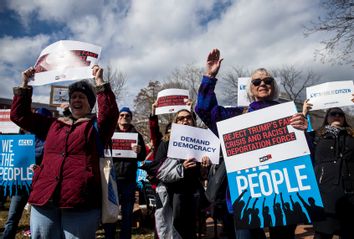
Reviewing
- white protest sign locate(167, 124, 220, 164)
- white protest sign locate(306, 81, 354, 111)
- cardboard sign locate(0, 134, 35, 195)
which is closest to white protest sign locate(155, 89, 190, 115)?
white protest sign locate(167, 124, 220, 164)

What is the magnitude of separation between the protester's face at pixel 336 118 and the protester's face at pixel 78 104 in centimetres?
347

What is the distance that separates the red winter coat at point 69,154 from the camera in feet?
7.20

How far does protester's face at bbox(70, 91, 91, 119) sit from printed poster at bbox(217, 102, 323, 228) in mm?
1243

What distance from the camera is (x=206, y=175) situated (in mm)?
4180

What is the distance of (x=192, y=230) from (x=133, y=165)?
1.38 meters

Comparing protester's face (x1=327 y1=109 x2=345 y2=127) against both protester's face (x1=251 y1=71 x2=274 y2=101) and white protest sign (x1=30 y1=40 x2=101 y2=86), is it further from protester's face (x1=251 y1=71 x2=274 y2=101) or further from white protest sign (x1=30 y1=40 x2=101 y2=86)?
white protest sign (x1=30 y1=40 x2=101 y2=86)

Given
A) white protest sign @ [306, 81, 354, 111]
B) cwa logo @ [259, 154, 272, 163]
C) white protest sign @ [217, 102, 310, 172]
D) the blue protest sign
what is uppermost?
white protest sign @ [306, 81, 354, 111]

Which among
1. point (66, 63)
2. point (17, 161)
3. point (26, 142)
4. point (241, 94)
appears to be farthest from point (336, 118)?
point (17, 161)

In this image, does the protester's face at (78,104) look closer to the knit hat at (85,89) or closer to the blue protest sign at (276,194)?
the knit hat at (85,89)

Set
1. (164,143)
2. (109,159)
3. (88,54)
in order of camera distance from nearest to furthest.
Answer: (109,159), (88,54), (164,143)

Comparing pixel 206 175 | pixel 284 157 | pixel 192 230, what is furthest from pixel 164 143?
pixel 284 157

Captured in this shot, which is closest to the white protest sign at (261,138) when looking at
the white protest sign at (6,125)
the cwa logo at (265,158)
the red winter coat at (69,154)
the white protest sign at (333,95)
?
→ the cwa logo at (265,158)

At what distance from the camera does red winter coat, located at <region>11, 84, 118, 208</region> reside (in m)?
2.20

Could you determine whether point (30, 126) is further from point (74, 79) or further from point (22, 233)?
point (22, 233)
